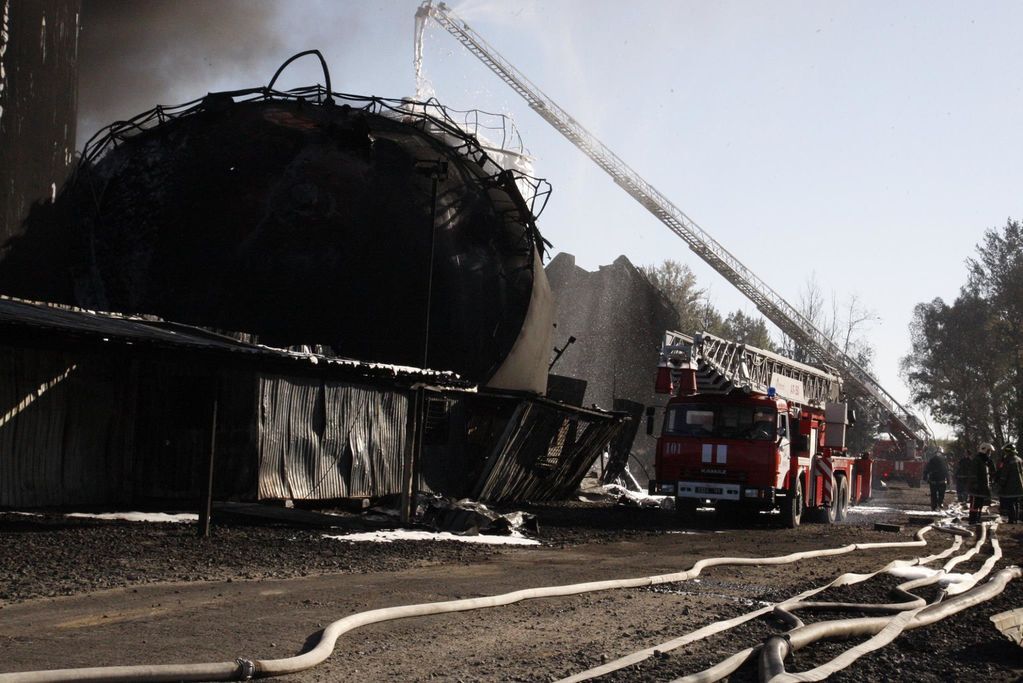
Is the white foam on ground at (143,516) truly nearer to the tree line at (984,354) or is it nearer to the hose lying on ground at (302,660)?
the hose lying on ground at (302,660)

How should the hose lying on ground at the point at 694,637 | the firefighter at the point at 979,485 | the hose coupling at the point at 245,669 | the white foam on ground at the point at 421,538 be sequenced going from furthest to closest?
the firefighter at the point at 979,485 < the white foam on ground at the point at 421,538 < the hose lying on ground at the point at 694,637 < the hose coupling at the point at 245,669

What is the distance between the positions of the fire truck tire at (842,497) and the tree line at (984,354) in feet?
110

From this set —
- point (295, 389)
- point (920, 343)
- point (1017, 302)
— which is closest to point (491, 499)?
point (295, 389)

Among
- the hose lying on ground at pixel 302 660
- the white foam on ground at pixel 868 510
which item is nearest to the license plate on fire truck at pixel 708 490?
the hose lying on ground at pixel 302 660

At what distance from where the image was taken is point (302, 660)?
24.3 feet

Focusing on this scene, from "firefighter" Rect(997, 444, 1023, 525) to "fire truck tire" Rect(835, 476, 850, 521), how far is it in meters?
3.84

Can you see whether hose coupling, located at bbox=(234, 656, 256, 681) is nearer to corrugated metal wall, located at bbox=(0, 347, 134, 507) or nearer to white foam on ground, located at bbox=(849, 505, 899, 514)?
corrugated metal wall, located at bbox=(0, 347, 134, 507)

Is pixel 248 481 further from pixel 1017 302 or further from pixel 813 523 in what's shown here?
pixel 1017 302

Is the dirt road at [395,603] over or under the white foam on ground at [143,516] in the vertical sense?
under

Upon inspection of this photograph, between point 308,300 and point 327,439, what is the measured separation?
4932 millimetres

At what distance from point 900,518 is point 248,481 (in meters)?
18.2

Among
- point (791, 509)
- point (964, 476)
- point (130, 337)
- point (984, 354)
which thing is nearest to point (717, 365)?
point (791, 509)

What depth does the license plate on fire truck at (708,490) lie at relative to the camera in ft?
80.0

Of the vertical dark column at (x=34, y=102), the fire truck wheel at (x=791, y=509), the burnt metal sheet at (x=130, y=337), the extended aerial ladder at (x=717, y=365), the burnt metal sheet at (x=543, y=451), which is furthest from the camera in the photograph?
the vertical dark column at (x=34, y=102)
